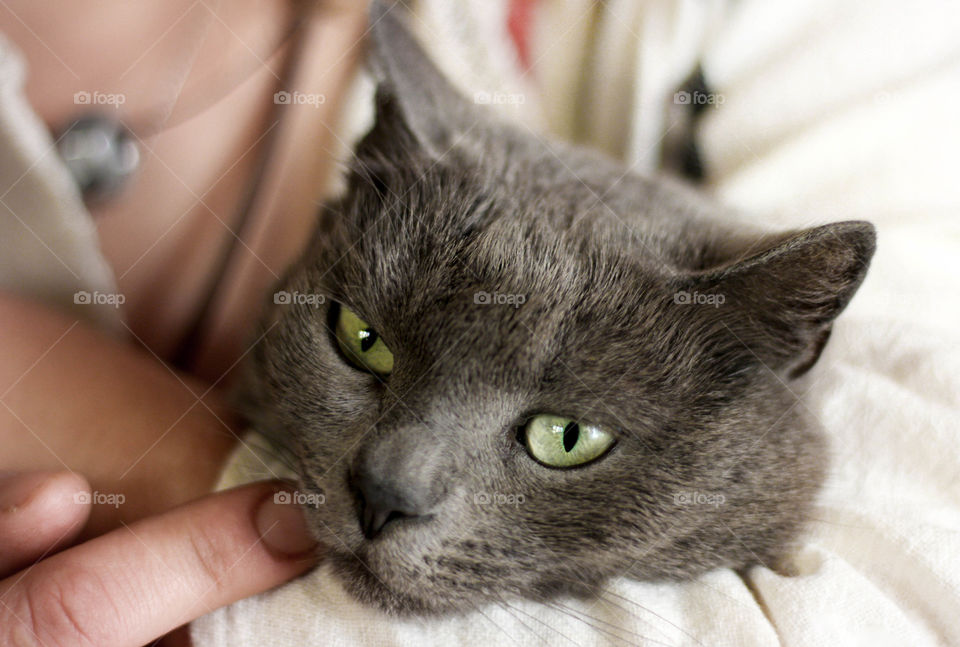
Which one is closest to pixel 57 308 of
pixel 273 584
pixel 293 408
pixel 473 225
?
pixel 293 408

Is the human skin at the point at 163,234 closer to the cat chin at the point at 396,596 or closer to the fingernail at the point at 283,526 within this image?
the fingernail at the point at 283,526

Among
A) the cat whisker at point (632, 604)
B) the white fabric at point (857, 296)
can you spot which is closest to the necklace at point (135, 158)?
the white fabric at point (857, 296)

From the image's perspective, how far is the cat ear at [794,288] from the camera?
807 mm

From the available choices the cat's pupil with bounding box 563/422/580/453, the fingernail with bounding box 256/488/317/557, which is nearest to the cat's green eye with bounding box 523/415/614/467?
the cat's pupil with bounding box 563/422/580/453

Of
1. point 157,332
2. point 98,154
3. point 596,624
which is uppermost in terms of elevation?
→ point 98,154

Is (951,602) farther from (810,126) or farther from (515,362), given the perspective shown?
(810,126)

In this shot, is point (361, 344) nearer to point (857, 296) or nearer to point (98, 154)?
point (98, 154)

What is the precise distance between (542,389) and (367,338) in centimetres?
27

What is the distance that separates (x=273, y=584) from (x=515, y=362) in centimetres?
45

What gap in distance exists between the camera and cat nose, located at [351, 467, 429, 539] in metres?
0.82

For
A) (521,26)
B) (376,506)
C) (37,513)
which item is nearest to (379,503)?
(376,506)

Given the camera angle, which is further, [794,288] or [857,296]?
[857,296]

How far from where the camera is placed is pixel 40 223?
118 cm

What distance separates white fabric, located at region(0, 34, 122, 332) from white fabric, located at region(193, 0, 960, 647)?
513 mm
